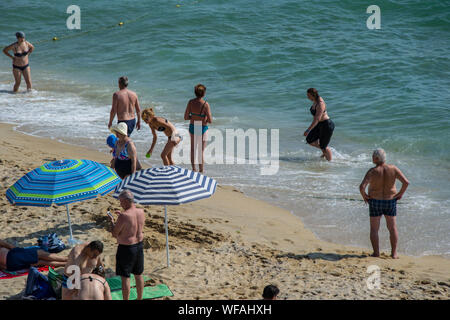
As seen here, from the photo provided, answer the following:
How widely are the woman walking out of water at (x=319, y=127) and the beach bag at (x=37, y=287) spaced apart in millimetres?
5771

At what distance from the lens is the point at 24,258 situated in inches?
235

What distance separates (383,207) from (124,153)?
3117 mm

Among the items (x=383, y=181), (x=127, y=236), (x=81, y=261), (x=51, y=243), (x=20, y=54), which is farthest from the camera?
(x=20, y=54)

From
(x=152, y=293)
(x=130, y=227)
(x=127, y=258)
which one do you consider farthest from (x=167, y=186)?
(x=152, y=293)

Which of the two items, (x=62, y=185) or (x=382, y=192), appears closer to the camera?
(x=62, y=185)

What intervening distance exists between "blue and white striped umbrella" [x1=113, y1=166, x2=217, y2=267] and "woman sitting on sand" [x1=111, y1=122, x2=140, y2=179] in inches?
41.5

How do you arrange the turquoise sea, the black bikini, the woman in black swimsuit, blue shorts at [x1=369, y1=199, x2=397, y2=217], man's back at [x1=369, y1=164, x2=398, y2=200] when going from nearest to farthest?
man's back at [x1=369, y1=164, x2=398, y2=200] → blue shorts at [x1=369, y1=199, x2=397, y2=217] → the turquoise sea → the black bikini → the woman in black swimsuit

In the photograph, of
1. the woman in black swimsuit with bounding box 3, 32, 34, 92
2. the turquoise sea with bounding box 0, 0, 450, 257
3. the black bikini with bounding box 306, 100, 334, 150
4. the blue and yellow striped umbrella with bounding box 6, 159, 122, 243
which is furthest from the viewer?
the woman in black swimsuit with bounding box 3, 32, 34, 92

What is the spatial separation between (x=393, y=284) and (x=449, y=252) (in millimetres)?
1595

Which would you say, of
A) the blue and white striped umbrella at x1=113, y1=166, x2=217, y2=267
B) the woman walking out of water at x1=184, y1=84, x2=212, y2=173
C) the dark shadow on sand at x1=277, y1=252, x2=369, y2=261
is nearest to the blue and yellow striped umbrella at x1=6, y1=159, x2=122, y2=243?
the blue and white striped umbrella at x1=113, y1=166, x2=217, y2=267

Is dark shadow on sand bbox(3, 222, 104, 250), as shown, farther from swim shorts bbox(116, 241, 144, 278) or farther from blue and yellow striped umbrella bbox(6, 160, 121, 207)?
swim shorts bbox(116, 241, 144, 278)

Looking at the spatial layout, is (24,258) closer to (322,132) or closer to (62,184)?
(62,184)

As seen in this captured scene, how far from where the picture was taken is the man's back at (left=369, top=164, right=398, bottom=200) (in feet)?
21.1

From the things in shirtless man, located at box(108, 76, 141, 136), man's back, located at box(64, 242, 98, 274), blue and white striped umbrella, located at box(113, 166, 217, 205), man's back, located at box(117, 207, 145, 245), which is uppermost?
shirtless man, located at box(108, 76, 141, 136)
